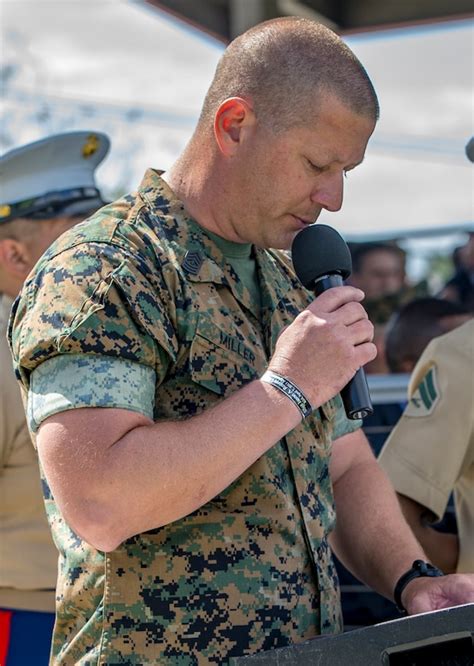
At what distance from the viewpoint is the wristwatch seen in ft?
7.04

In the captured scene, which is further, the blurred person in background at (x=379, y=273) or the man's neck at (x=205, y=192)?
the blurred person in background at (x=379, y=273)

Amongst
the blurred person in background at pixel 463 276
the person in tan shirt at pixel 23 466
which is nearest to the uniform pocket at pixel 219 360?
the person in tan shirt at pixel 23 466

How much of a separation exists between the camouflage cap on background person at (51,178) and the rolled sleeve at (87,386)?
5.03 feet

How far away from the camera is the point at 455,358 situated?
274 cm

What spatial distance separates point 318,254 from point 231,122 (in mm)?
302

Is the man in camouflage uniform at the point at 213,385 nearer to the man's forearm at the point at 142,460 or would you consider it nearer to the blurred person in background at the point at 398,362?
the man's forearm at the point at 142,460

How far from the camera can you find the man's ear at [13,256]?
10.5 ft

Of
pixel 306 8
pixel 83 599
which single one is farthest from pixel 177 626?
pixel 306 8

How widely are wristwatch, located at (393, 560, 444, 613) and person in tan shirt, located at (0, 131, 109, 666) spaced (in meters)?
1.04

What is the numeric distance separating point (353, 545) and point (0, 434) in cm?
104

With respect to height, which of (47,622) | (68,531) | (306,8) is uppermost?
(306,8)

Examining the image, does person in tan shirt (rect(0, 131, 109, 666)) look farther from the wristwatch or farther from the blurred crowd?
the blurred crowd

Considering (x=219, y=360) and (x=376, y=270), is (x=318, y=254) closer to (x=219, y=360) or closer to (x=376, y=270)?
(x=219, y=360)

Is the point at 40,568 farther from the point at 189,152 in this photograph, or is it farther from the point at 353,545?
the point at 189,152
